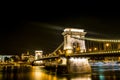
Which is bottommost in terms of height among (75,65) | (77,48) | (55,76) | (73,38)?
(55,76)

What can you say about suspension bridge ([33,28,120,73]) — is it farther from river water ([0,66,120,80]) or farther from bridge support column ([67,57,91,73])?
river water ([0,66,120,80])

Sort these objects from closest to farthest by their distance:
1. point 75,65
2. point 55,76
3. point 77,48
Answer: point 55,76
point 75,65
point 77,48

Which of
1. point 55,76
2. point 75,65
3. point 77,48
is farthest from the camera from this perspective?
point 77,48

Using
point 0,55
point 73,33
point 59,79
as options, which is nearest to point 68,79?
point 59,79

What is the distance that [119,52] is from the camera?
1002 inches

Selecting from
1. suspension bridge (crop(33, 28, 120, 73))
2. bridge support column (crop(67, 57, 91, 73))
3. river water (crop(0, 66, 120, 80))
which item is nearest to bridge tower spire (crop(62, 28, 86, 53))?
suspension bridge (crop(33, 28, 120, 73))

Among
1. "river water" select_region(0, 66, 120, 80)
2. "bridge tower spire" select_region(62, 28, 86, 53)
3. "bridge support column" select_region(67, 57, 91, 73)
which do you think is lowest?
"river water" select_region(0, 66, 120, 80)

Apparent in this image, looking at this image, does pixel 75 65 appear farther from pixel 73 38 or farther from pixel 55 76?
pixel 73 38

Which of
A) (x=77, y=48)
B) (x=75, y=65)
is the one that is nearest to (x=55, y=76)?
(x=75, y=65)

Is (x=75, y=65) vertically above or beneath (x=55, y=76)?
above

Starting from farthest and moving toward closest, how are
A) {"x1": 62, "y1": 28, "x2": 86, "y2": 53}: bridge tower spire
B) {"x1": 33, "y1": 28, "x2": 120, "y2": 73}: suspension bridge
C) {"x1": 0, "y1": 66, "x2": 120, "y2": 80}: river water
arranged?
{"x1": 62, "y1": 28, "x2": 86, "y2": 53}: bridge tower spire < {"x1": 33, "y1": 28, "x2": 120, "y2": 73}: suspension bridge < {"x1": 0, "y1": 66, "x2": 120, "y2": 80}: river water

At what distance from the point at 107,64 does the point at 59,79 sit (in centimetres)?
5457

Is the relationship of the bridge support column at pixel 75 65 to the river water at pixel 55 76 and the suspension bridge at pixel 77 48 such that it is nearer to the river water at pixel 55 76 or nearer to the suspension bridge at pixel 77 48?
the suspension bridge at pixel 77 48

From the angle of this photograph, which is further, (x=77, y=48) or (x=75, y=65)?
(x=77, y=48)
